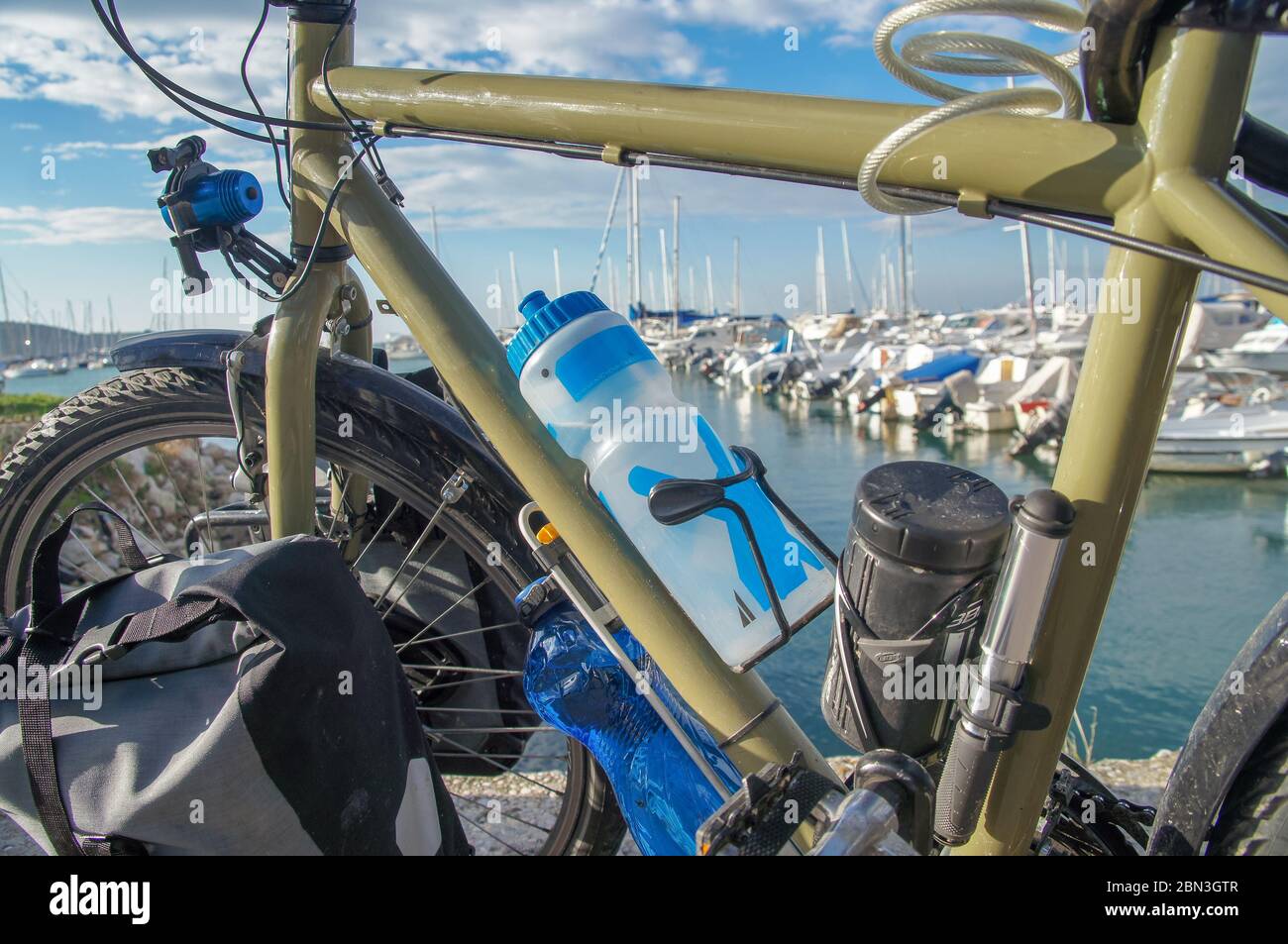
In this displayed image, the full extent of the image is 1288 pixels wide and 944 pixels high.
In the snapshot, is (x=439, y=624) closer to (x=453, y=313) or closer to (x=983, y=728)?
(x=453, y=313)

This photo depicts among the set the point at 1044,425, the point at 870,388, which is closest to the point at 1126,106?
the point at 1044,425

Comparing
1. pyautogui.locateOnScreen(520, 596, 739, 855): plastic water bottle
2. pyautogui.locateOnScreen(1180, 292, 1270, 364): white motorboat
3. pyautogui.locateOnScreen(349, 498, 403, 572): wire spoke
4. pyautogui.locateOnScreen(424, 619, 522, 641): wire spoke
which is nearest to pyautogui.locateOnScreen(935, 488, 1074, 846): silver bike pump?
pyautogui.locateOnScreen(520, 596, 739, 855): plastic water bottle

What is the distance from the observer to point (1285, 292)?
845 mm

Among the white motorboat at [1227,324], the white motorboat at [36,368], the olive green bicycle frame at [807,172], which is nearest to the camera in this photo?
the olive green bicycle frame at [807,172]

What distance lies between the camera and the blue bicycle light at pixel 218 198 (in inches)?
64.7

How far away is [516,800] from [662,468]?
144 centimetres

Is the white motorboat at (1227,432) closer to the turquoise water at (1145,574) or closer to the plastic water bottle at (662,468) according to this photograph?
the turquoise water at (1145,574)

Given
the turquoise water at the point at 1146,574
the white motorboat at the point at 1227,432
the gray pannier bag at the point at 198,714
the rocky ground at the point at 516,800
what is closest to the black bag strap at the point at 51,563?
the gray pannier bag at the point at 198,714

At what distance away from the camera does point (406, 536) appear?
1905 mm

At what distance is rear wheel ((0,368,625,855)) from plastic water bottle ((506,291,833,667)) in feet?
1.62

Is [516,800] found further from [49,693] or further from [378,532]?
[49,693]

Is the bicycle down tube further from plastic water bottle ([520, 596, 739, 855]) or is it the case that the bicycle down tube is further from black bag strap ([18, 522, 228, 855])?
black bag strap ([18, 522, 228, 855])

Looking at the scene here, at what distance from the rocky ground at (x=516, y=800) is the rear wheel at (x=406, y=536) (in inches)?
2.5

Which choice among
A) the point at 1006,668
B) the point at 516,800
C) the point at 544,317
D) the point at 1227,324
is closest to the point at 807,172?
the point at 544,317
